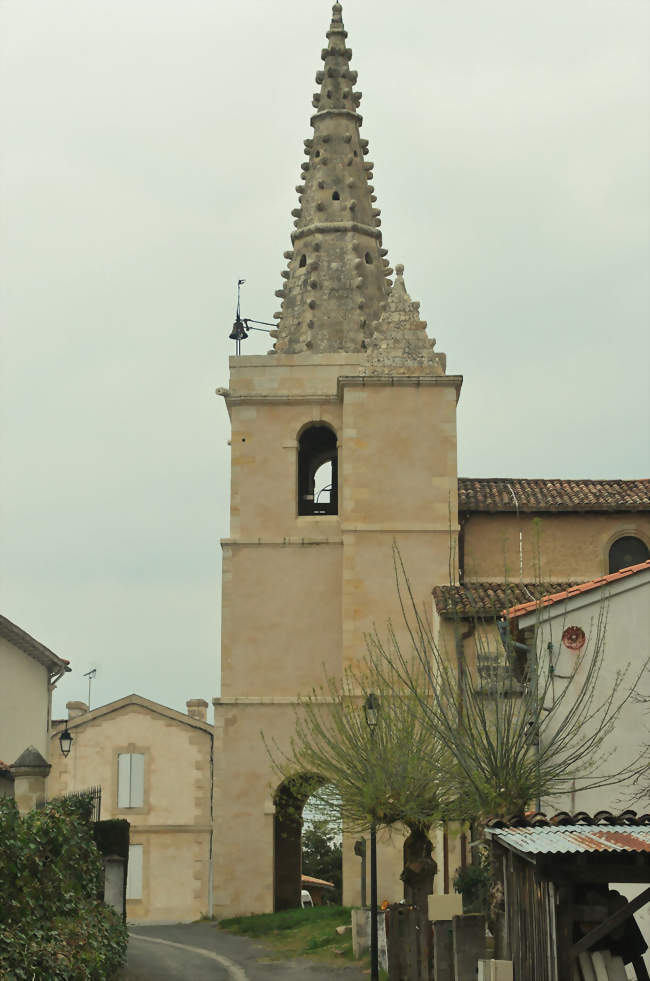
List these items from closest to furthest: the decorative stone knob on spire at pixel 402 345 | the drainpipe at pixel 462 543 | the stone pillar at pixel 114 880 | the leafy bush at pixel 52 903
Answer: the leafy bush at pixel 52 903 < the stone pillar at pixel 114 880 < the drainpipe at pixel 462 543 < the decorative stone knob on spire at pixel 402 345

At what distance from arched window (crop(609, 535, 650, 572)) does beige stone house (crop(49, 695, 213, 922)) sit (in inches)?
771

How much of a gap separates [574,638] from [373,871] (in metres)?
4.95

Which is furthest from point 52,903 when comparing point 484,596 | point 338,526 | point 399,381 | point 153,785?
point 153,785

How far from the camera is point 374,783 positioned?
2208 cm

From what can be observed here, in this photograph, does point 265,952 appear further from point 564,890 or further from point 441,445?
point 564,890

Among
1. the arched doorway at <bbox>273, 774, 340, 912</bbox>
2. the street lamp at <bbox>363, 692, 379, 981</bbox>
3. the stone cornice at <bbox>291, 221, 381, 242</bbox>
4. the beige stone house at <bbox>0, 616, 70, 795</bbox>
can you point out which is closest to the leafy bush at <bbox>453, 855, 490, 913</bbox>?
the street lamp at <bbox>363, 692, 379, 981</bbox>

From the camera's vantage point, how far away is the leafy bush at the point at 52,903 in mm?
16062

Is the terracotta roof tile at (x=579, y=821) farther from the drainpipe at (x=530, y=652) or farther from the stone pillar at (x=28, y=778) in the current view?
the stone pillar at (x=28, y=778)

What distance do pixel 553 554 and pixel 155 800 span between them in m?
20.1

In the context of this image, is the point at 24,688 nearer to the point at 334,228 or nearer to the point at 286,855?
the point at 286,855

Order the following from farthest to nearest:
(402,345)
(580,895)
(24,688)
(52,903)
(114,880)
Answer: (24,688)
(402,345)
(114,880)
(52,903)
(580,895)

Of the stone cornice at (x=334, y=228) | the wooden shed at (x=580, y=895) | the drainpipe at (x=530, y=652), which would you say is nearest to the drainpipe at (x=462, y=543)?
the stone cornice at (x=334, y=228)

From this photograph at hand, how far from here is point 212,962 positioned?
26.0m

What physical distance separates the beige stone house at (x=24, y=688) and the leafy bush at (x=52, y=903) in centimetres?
1571
